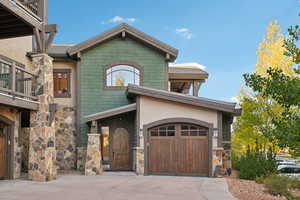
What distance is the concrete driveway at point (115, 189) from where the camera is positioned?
8508 mm

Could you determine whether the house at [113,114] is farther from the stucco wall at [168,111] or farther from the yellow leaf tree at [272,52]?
the yellow leaf tree at [272,52]

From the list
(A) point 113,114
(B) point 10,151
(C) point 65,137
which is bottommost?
(B) point 10,151

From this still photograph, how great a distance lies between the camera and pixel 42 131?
11570 mm

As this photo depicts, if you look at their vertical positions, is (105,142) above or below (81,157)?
above

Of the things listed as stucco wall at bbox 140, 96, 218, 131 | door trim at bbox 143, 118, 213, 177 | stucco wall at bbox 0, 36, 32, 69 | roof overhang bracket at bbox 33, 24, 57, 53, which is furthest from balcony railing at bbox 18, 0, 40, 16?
door trim at bbox 143, 118, 213, 177

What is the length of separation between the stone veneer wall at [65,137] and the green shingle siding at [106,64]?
0.66 m

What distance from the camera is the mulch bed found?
9.04 m

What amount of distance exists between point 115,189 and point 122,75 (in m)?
7.56

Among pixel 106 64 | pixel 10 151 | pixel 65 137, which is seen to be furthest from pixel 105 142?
pixel 10 151

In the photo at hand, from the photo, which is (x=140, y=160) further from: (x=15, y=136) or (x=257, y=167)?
(x=15, y=136)

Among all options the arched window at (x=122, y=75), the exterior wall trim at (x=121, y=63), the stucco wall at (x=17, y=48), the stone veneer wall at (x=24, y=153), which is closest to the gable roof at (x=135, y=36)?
the exterior wall trim at (x=121, y=63)

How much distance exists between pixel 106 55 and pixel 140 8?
15.8 meters

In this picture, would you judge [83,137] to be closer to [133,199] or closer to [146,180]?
[146,180]

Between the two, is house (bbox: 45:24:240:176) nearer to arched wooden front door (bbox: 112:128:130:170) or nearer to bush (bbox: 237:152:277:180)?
arched wooden front door (bbox: 112:128:130:170)
